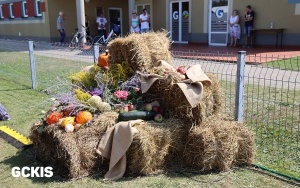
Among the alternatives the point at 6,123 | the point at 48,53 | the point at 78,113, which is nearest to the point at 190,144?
the point at 78,113

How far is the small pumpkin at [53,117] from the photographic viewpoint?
157 inches

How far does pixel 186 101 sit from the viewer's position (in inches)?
146

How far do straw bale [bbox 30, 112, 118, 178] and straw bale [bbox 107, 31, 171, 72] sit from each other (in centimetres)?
83

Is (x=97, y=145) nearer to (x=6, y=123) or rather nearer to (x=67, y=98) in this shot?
(x=67, y=98)

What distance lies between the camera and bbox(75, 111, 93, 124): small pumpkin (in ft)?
12.7

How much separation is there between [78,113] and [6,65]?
9581 mm

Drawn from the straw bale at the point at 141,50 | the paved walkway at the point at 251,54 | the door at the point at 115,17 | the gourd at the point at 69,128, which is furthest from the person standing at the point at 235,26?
the gourd at the point at 69,128

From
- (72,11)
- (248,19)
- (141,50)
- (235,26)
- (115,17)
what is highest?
(72,11)

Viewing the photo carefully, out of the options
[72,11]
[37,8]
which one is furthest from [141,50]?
[37,8]

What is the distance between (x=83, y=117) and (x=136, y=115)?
24.7 inches

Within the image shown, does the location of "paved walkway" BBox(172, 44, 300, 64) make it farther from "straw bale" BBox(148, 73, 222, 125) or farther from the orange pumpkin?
"straw bale" BBox(148, 73, 222, 125)

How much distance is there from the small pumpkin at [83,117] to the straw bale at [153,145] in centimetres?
62

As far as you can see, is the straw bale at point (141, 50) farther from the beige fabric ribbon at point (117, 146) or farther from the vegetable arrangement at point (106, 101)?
the beige fabric ribbon at point (117, 146)

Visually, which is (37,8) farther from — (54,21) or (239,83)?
(239,83)
